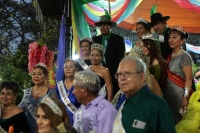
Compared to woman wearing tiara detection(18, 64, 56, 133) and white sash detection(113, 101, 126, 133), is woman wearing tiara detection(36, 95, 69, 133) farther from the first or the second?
woman wearing tiara detection(18, 64, 56, 133)

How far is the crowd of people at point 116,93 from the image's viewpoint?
108 inches

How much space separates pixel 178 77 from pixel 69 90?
159 centimetres

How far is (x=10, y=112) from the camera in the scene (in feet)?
14.4

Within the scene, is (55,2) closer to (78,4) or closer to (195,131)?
(78,4)

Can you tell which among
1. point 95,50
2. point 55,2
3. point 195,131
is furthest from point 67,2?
point 195,131

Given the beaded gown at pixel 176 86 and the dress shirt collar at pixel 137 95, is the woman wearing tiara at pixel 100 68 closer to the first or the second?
the beaded gown at pixel 176 86

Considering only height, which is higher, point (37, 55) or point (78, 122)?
point (37, 55)

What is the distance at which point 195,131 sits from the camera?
4555 millimetres

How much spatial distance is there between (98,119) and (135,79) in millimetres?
676

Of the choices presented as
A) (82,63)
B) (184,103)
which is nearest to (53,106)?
(184,103)

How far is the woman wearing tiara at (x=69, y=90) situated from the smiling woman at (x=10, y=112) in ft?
2.49

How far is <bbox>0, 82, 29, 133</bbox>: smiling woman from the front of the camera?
4.28 m

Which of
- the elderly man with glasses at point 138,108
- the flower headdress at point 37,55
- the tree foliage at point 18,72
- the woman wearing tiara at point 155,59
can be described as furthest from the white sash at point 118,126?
the tree foliage at point 18,72

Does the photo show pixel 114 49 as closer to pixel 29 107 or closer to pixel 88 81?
pixel 29 107
